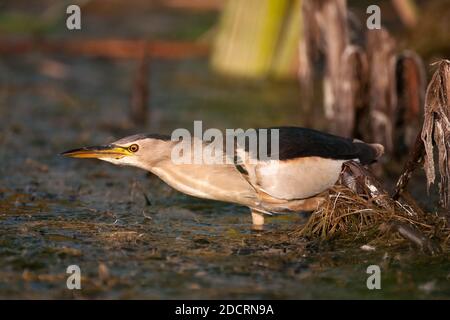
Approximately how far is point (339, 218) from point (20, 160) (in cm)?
346

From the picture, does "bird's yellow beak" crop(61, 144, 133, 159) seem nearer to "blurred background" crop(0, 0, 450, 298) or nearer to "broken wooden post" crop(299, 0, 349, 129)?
"blurred background" crop(0, 0, 450, 298)

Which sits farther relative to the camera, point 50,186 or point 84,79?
point 84,79

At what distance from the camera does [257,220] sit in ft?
19.1

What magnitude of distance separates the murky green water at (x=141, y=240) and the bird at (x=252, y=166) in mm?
262

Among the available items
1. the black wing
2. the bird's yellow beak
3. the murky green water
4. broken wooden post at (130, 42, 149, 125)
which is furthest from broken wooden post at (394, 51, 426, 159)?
broken wooden post at (130, 42, 149, 125)

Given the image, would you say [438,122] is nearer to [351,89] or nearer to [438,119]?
[438,119]

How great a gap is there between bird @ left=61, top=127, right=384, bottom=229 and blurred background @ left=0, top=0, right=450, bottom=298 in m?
0.28

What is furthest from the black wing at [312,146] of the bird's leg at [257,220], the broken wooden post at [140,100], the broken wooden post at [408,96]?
the broken wooden post at [140,100]

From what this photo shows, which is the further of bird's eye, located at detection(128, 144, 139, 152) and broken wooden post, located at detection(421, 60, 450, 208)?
bird's eye, located at detection(128, 144, 139, 152)

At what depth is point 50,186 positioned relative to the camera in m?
6.92

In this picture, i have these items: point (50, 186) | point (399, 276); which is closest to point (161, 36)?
point (50, 186)

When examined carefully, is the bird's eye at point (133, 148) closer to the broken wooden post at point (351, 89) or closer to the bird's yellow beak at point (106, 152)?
the bird's yellow beak at point (106, 152)

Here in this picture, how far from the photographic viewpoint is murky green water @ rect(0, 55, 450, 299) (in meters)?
4.57
